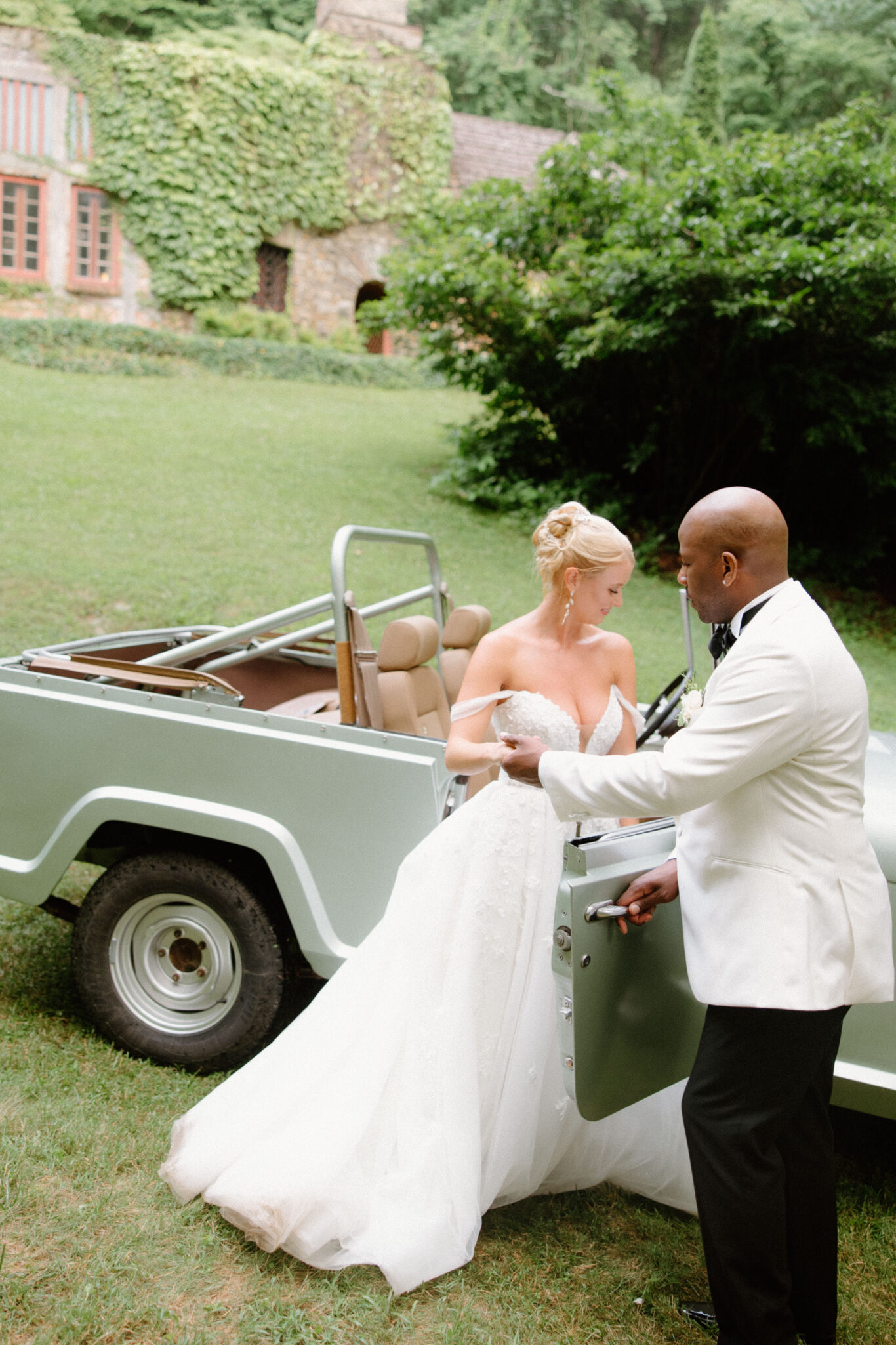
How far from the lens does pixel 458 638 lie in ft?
14.7

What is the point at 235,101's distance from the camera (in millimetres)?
21750

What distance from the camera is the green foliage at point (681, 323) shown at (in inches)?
422

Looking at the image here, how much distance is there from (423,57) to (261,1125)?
25.4 meters

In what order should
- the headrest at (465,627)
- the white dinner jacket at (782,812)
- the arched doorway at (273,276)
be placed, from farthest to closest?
the arched doorway at (273,276) → the headrest at (465,627) → the white dinner jacket at (782,812)

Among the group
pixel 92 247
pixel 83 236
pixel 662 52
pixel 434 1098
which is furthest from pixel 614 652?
pixel 662 52

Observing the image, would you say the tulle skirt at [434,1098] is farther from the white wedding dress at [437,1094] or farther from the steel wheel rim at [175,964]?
the steel wheel rim at [175,964]

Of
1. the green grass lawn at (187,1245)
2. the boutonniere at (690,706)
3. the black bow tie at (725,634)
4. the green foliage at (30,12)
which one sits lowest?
the green grass lawn at (187,1245)

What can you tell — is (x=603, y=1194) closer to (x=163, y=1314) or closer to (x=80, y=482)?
(x=163, y=1314)

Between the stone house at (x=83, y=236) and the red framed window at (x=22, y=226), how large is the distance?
2 centimetres

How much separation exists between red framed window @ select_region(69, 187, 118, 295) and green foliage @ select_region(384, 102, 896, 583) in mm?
10712

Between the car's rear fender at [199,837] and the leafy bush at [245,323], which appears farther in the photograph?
the leafy bush at [245,323]

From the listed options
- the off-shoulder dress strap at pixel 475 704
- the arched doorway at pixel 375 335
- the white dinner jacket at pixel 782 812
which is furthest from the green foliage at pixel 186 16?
the white dinner jacket at pixel 782 812

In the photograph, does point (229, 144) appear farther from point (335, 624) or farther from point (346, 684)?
point (346, 684)

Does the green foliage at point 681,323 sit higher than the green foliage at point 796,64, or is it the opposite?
the green foliage at point 796,64
